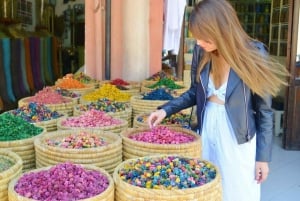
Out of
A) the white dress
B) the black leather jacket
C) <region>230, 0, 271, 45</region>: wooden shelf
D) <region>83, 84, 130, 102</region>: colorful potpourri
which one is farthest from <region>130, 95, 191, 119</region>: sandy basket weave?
<region>230, 0, 271, 45</region>: wooden shelf

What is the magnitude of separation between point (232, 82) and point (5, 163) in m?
1.07

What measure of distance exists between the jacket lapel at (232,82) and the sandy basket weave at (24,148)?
1001 millimetres

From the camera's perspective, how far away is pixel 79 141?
2068 mm

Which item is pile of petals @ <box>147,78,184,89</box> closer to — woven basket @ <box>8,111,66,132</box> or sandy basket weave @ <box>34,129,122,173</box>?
woven basket @ <box>8,111,66,132</box>

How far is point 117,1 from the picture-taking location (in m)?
4.34

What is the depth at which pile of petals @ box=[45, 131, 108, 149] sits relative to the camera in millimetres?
2047

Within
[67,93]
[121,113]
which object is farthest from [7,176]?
[67,93]

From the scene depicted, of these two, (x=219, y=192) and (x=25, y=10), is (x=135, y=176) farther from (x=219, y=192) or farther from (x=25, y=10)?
(x=25, y=10)

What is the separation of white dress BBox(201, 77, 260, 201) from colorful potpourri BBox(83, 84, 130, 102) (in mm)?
1456

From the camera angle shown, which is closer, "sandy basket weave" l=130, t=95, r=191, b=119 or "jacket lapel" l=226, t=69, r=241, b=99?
"jacket lapel" l=226, t=69, r=241, b=99

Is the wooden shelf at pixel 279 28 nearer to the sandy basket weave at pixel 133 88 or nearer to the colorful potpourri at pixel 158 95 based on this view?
the sandy basket weave at pixel 133 88

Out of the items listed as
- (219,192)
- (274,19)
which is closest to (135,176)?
(219,192)

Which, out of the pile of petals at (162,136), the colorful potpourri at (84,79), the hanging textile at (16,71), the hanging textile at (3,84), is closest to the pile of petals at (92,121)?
the pile of petals at (162,136)

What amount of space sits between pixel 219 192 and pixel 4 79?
5.39 meters
